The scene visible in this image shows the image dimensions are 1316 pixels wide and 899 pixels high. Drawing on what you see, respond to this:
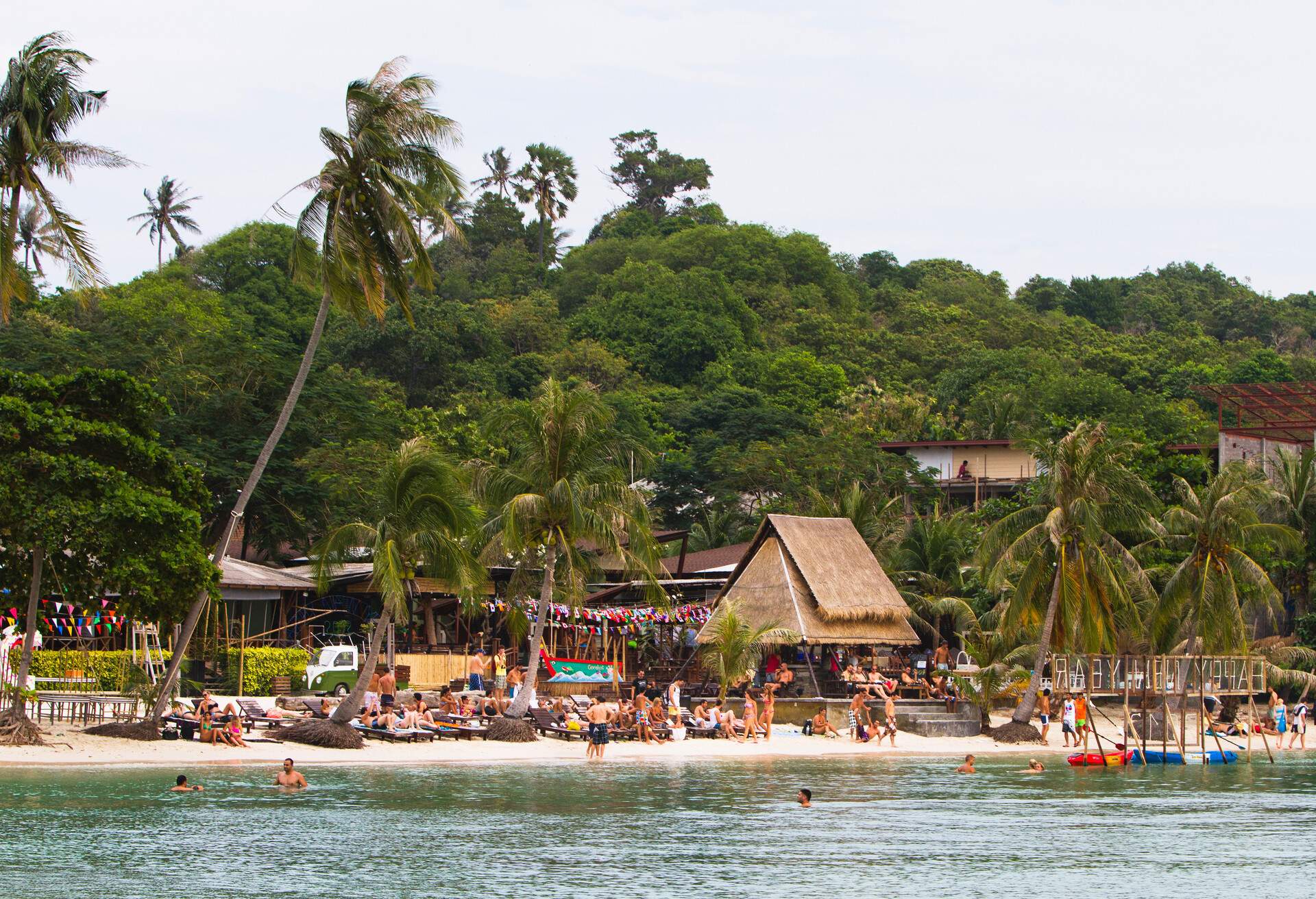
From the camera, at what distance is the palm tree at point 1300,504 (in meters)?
41.7

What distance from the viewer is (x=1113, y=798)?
83.3 ft

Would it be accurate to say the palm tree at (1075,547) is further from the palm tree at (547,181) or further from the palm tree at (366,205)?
the palm tree at (547,181)

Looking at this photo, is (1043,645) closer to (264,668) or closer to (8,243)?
(264,668)

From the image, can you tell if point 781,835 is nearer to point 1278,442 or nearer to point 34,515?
point 34,515

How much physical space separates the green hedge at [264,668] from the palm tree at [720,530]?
20.5 m

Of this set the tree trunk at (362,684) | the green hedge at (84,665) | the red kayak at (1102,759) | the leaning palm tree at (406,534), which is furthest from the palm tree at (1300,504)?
the green hedge at (84,665)

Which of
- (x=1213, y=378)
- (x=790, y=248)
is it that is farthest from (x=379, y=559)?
(x=790, y=248)

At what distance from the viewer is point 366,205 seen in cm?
2509

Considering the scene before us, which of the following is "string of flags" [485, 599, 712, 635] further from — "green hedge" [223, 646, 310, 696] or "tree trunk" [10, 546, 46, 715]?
"tree trunk" [10, 546, 46, 715]

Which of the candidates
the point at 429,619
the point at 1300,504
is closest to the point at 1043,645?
the point at 1300,504

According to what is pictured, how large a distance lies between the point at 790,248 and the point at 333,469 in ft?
155

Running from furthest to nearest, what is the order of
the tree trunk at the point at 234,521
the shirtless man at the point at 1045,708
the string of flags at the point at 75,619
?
the shirtless man at the point at 1045,708
the string of flags at the point at 75,619
the tree trunk at the point at 234,521

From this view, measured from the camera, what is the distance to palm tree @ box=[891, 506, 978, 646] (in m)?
41.3

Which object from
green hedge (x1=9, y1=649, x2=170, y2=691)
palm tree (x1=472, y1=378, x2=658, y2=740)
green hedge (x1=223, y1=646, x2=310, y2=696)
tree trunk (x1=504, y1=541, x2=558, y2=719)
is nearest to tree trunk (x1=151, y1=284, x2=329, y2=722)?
green hedge (x1=9, y1=649, x2=170, y2=691)
